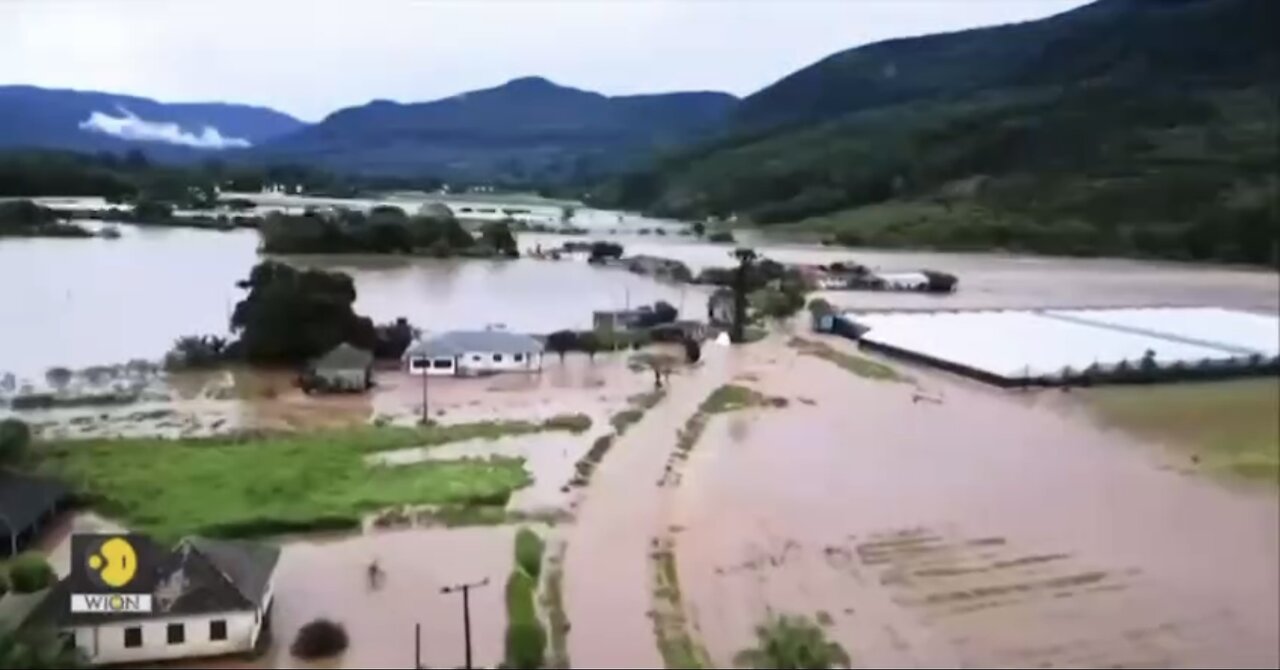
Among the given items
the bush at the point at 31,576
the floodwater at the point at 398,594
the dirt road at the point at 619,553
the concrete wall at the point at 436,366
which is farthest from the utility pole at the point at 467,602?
the concrete wall at the point at 436,366

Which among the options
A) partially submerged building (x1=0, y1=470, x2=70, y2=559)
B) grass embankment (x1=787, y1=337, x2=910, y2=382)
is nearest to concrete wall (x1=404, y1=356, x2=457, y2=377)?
grass embankment (x1=787, y1=337, x2=910, y2=382)

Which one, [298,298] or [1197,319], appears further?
[298,298]

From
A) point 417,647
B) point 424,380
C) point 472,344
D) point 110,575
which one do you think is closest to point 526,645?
point 417,647

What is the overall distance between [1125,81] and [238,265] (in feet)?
29.7

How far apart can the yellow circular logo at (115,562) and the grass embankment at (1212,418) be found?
2954mm

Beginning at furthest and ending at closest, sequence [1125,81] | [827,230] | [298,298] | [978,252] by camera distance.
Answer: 1. [298,298]
2. [827,230]
3. [978,252]
4. [1125,81]

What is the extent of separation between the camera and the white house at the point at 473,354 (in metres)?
8.80

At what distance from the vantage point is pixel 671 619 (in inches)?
152

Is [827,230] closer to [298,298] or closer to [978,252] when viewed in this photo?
[978,252]

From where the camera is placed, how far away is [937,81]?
4059mm

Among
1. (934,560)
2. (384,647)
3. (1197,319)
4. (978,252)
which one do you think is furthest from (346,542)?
(1197,319)

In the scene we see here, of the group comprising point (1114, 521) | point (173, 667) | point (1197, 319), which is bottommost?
point (173, 667)

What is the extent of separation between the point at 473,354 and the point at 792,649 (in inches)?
232

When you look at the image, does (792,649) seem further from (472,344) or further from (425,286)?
(425,286)
